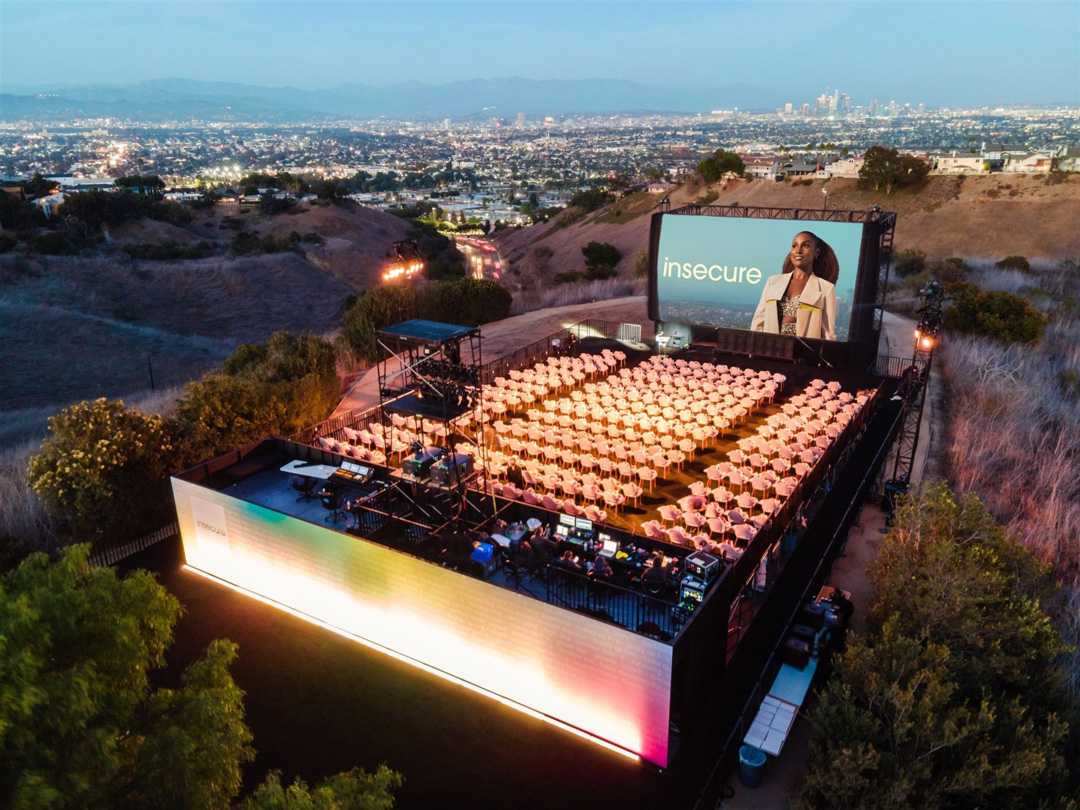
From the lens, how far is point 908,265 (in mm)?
37125

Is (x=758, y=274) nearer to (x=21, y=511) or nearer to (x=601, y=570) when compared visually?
(x=601, y=570)

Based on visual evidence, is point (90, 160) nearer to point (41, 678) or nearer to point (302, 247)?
point (302, 247)

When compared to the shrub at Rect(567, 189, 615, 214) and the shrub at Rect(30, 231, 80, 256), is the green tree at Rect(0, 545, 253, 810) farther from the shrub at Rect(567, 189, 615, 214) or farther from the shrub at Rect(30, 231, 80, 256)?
the shrub at Rect(567, 189, 615, 214)

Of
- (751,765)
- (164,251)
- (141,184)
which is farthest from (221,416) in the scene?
(141,184)

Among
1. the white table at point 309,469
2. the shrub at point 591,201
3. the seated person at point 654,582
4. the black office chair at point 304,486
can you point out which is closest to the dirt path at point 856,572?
the seated person at point 654,582

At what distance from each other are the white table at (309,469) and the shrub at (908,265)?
32901mm

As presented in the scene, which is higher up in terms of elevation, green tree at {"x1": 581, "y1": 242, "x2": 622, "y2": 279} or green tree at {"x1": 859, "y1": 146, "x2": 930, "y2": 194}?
green tree at {"x1": 859, "y1": 146, "x2": 930, "y2": 194}

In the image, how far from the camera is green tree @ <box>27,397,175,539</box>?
12438mm

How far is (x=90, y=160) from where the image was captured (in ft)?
464

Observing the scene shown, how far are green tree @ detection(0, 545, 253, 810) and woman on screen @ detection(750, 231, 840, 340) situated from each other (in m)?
18.1

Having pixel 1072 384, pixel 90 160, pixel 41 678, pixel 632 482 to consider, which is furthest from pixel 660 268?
pixel 90 160


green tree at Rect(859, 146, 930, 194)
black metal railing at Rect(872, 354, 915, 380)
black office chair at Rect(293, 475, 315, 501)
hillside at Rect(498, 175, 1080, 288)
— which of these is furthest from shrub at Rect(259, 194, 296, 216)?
black office chair at Rect(293, 475, 315, 501)

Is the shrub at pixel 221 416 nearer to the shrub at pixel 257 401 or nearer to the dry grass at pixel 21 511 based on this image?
the shrub at pixel 257 401

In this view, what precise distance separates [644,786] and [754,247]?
1655 cm
